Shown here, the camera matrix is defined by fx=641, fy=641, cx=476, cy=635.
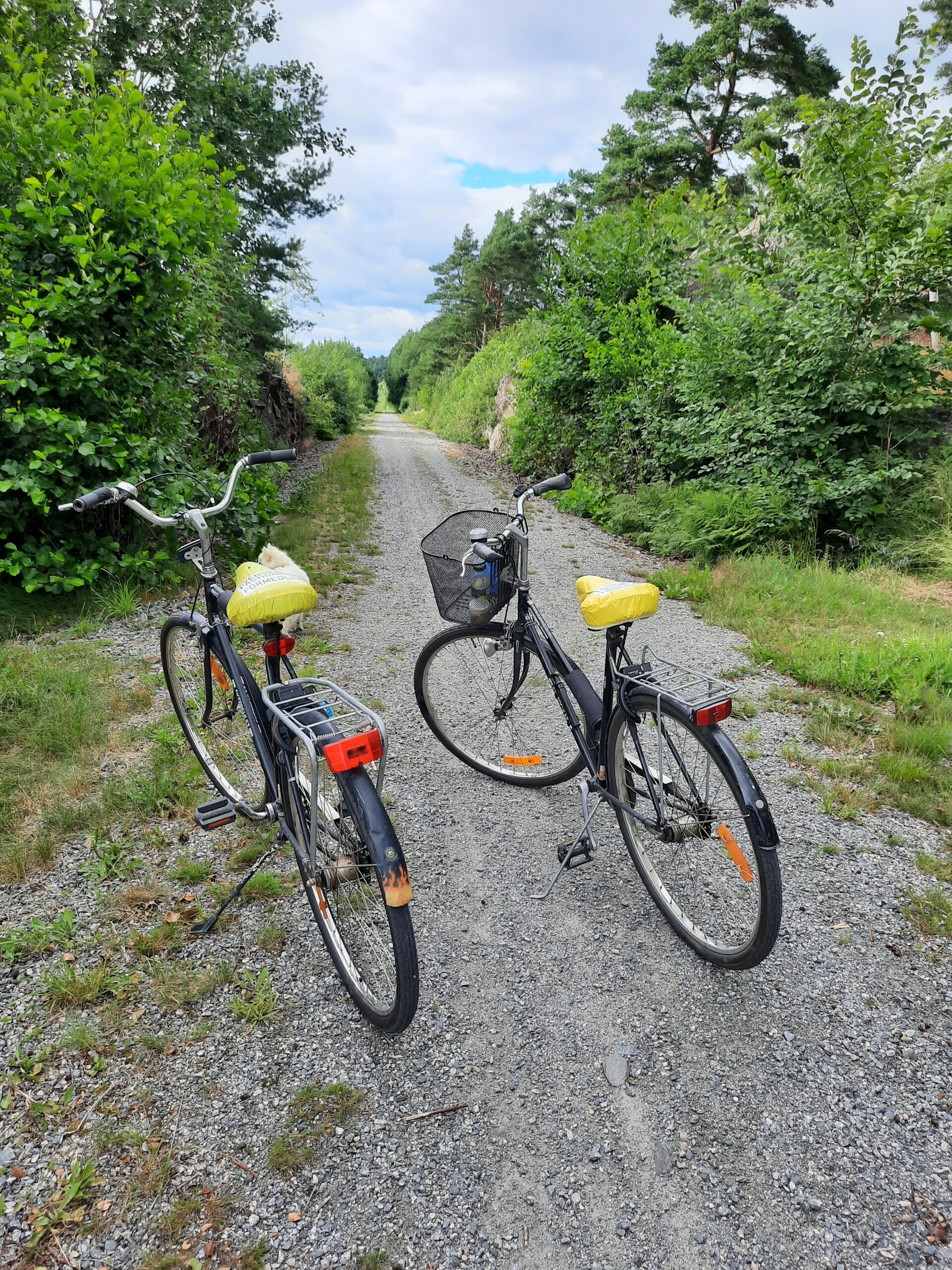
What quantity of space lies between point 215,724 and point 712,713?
2286 mm

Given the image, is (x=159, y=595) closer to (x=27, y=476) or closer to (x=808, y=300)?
(x=27, y=476)

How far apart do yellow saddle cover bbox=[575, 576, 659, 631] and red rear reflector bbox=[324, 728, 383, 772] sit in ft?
2.99

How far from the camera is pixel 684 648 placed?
17.5 feet

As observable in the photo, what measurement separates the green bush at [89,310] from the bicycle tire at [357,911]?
3248 millimetres

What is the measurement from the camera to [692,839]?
244 centimetres

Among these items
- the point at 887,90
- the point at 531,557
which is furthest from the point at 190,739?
the point at 887,90

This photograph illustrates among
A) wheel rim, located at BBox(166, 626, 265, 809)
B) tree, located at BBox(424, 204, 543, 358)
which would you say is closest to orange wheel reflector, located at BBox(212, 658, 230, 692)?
wheel rim, located at BBox(166, 626, 265, 809)

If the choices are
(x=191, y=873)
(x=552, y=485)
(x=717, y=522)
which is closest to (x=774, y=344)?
(x=717, y=522)

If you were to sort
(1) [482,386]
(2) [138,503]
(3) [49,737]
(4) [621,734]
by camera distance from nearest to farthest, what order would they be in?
(2) [138,503] < (4) [621,734] < (3) [49,737] < (1) [482,386]

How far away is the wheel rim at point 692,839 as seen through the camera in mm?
2248

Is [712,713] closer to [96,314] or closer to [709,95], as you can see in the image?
[96,314]

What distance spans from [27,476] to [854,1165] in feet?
18.2

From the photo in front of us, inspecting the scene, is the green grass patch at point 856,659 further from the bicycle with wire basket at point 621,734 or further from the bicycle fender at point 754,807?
the bicycle fender at point 754,807

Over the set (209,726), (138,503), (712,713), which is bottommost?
(209,726)
